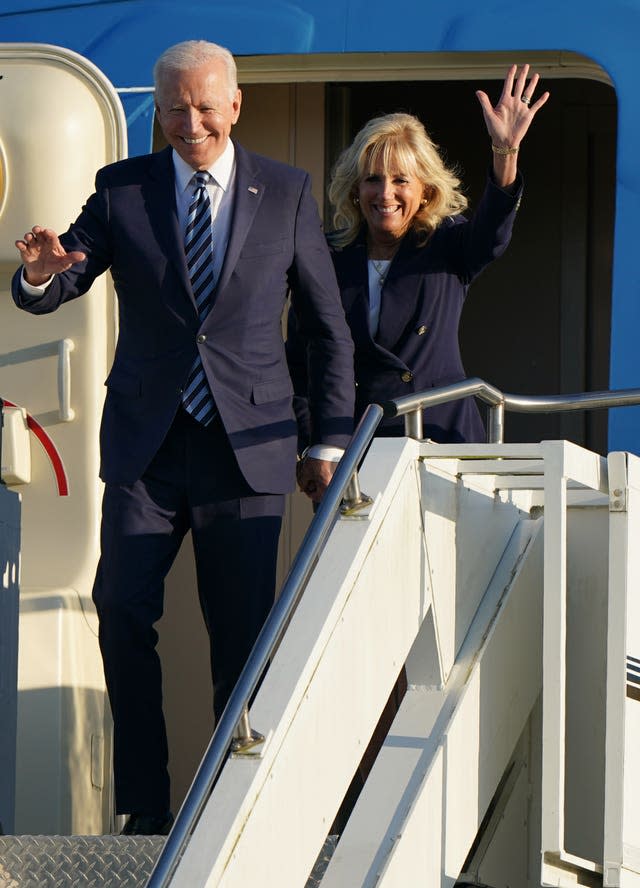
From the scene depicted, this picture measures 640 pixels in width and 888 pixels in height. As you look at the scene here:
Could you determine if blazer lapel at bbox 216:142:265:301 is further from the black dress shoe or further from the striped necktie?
the black dress shoe

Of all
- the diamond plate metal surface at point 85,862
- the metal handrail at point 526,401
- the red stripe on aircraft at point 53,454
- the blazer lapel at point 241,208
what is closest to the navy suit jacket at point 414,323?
the blazer lapel at point 241,208

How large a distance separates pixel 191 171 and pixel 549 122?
367cm

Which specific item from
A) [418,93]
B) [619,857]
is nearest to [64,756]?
[619,857]

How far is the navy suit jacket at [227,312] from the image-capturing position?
3.96 m

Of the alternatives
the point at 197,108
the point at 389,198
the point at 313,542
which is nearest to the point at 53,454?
the point at 389,198

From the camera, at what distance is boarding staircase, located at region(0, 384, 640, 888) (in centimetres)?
272

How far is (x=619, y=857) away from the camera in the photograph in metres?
3.17

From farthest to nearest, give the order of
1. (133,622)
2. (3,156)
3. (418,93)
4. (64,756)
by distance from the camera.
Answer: (418,93) < (3,156) < (64,756) < (133,622)

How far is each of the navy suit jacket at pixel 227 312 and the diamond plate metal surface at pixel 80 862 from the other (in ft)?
2.81

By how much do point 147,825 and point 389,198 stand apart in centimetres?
172

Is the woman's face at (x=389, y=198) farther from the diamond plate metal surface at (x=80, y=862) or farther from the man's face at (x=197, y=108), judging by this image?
the diamond plate metal surface at (x=80, y=862)

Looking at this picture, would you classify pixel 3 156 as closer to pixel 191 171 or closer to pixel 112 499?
pixel 191 171

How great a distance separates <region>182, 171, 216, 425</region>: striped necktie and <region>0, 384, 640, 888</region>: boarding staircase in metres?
0.74

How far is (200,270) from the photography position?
4055mm
